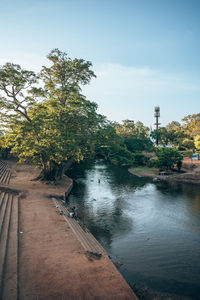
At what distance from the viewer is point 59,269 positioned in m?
12.6

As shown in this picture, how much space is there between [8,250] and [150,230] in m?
14.8

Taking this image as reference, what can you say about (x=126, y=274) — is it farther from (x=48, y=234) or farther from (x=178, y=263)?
(x=48, y=234)

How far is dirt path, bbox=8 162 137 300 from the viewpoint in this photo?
10758 mm

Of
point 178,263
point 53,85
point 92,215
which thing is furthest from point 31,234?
point 53,85

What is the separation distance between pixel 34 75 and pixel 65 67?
7.05 meters

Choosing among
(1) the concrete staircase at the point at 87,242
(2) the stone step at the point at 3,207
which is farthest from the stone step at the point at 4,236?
(1) the concrete staircase at the point at 87,242

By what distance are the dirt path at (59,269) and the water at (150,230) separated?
104 inches

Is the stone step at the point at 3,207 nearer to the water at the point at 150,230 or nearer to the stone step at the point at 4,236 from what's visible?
the stone step at the point at 4,236

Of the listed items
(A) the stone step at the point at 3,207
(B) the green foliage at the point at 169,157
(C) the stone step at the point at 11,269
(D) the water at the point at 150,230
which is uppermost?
(B) the green foliage at the point at 169,157

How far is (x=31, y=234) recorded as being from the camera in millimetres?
16906

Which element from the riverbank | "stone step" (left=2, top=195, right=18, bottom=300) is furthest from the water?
"stone step" (left=2, top=195, right=18, bottom=300)

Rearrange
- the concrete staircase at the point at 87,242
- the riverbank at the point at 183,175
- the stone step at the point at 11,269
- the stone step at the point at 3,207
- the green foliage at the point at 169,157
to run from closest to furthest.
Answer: the stone step at the point at 11,269 < the concrete staircase at the point at 87,242 < the stone step at the point at 3,207 < the riverbank at the point at 183,175 < the green foliage at the point at 169,157

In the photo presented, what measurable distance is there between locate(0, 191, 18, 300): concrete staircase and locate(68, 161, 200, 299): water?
7616 millimetres

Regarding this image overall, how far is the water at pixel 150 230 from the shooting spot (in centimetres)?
1433
